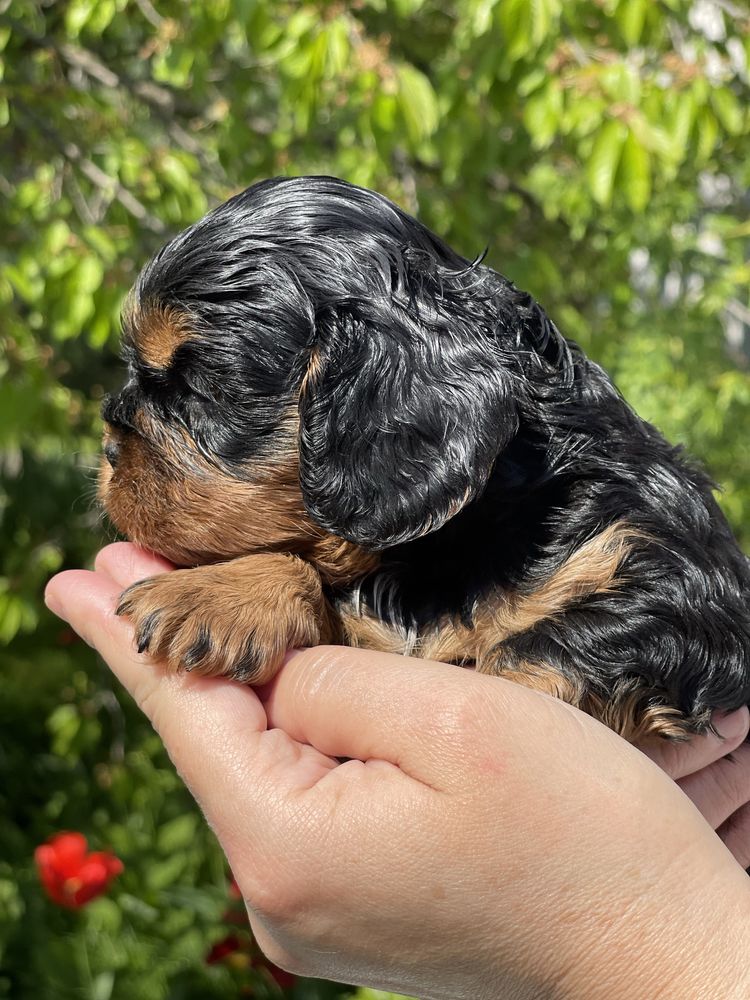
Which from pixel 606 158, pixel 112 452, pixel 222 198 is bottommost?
pixel 222 198

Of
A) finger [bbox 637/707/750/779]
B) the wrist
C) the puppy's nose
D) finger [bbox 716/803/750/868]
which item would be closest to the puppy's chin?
the puppy's nose

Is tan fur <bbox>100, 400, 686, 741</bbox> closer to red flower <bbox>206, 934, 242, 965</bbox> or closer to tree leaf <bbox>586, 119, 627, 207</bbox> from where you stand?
tree leaf <bbox>586, 119, 627, 207</bbox>

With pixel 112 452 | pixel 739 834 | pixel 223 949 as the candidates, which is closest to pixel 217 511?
pixel 112 452

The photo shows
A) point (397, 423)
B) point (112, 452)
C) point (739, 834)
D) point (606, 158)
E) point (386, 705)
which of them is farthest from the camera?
point (606, 158)

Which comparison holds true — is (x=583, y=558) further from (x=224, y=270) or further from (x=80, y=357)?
(x=80, y=357)

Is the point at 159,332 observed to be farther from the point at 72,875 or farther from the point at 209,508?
the point at 72,875

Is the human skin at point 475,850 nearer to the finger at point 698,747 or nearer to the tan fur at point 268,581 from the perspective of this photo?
the tan fur at point 268,581

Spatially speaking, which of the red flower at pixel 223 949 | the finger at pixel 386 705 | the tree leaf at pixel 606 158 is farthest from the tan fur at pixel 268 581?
the red flower at pixel 223 949

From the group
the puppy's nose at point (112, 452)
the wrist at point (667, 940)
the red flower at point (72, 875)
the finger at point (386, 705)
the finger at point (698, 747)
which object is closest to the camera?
the wrist at point (667, 940)
